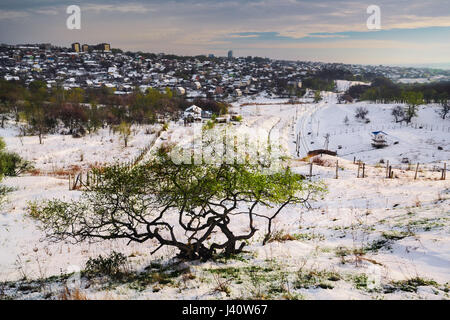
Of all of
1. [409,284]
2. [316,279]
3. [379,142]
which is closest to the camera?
[409,284]

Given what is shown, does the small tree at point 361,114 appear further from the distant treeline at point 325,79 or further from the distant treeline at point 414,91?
the distant treeline at point 325,79

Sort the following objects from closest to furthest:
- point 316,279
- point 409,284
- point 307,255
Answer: point 409,284 < point 316,279 < point 307,255

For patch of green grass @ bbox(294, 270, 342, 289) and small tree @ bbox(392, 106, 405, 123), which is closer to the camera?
patch of green grass @ bbox(294, 270, 342, 289)

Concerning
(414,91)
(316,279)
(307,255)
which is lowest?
(307,255)

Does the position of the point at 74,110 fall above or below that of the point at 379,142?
above

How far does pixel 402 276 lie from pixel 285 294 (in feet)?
10.4

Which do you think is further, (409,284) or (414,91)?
(414,91)

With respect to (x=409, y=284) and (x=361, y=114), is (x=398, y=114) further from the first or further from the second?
(x=409, y=284)

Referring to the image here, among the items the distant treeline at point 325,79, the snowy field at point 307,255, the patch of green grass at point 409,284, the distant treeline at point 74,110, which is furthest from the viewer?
the distant treeline at point 325,79

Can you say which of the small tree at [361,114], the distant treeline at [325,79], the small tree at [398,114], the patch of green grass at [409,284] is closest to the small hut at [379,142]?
the small tree at [398,114]

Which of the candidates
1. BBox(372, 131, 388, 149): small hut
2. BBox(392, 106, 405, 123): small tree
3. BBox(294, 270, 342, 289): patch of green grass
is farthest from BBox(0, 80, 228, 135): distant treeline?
BBox(294, 270, 342, 289): patch of green grass

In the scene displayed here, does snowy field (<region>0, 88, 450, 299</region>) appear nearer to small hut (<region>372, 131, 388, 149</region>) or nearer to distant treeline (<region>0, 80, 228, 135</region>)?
small hut (<region>372, 131, 388, 149</region>)

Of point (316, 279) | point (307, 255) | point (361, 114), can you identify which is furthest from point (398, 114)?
point (316, 279)
